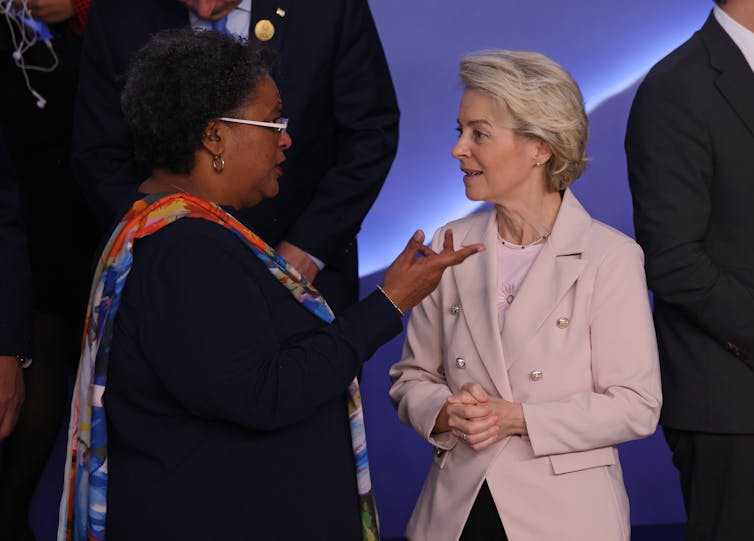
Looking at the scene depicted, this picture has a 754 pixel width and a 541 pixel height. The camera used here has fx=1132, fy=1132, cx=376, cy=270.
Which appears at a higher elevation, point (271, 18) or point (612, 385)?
point (271, 18)

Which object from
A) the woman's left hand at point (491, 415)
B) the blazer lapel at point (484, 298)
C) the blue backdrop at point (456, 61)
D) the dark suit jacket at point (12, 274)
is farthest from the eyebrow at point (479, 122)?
the blue backdrop at point (456, 61)

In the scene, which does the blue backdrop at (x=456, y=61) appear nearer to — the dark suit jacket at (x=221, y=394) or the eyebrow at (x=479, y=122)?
the eyebrow at (x=479, y=122)

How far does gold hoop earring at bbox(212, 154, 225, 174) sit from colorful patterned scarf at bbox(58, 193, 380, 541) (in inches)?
4.5

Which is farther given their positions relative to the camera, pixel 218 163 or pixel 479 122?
pixel 479 122

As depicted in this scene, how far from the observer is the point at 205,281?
75.9 inches

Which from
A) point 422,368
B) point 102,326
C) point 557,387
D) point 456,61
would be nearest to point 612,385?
point 557,387

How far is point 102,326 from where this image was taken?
2020mm

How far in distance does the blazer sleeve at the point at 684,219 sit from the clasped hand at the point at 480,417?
0.52 metres

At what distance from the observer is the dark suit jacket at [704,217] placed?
2.60 meters

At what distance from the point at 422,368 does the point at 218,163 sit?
74 centimetres

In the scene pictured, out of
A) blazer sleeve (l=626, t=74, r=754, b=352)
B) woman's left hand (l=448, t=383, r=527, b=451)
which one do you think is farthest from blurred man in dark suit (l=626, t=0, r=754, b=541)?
woman's left hand (l=448, t=383, r=527, b=451)

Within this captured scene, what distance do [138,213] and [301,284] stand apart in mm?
328

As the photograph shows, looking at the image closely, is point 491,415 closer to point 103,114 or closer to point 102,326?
point 102,326

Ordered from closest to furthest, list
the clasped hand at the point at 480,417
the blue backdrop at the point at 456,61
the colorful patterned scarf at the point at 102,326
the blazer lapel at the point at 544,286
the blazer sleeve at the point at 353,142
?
the colorful patterned scarf at the point at 102,326 < the clasped hand at the point at 480,417 < the blazer lapel at the point at 544,286 < the blazer sleeve at the point at 353,142 < the blue backdrop at the point at 456,61
